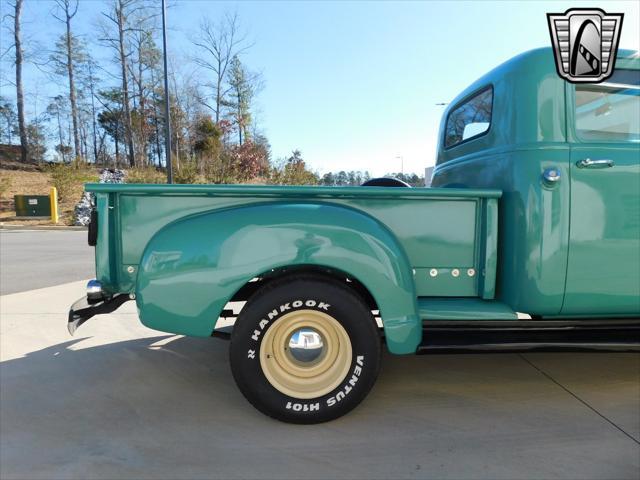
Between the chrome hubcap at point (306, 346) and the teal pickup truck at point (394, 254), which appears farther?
the chrome hubcap at point (306, 346)

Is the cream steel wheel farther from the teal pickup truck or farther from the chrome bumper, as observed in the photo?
the chrome bumper

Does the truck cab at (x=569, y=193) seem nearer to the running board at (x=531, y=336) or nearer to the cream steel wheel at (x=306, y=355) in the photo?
the running board at (x=531, y=336)

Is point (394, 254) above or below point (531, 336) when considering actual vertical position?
above

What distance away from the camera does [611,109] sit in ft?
8.14

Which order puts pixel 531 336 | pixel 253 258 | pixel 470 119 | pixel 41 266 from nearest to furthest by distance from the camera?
pixel 253 258, pixel 531 336, pixel 470 119, pixel 41 266

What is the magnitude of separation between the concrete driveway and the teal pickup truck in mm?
290

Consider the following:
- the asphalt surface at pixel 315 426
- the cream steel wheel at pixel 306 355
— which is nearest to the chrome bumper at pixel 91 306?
the asphalt surface at pixel 315 426

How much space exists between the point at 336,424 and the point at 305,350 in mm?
468

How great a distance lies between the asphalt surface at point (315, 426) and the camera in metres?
2.00

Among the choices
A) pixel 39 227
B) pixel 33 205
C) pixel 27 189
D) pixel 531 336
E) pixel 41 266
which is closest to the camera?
pixel 531 336

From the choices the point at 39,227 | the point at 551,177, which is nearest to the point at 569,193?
the point at 551,177

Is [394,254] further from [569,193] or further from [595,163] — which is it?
[595,163]

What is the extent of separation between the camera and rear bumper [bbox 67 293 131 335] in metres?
2.44

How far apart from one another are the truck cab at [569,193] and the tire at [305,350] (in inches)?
38.5
